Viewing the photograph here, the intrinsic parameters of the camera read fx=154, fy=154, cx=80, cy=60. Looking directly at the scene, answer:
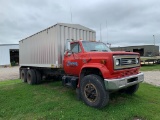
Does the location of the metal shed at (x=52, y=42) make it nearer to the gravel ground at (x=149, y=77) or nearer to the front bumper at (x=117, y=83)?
the front bumper at (x=117, y=83)

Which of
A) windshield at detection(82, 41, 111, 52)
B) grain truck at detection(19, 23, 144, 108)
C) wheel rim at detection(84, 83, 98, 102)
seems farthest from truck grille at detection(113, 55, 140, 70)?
windshield at detection(82, 41, 111, 52)

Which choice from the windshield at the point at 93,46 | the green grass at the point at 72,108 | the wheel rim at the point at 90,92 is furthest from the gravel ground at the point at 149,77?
the wheel rim at the point at 90,92

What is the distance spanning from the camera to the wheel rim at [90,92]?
4.91 meters

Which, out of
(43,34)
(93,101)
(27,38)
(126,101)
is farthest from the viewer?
(27,38)

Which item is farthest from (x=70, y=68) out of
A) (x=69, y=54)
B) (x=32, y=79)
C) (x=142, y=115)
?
(x=32, y=79)

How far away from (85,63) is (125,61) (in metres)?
1.34

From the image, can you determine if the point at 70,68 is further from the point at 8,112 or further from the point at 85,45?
the point at 8,112

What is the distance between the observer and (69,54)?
241 inches

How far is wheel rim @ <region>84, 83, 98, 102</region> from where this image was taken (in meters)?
4.91

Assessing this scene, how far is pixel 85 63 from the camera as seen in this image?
536 cm

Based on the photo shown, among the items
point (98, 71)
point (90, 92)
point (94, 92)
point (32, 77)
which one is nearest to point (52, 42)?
point (98, 71)

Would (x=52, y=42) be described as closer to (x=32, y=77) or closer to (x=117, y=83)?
(x=32, y=77)

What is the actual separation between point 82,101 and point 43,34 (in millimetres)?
→ 4226

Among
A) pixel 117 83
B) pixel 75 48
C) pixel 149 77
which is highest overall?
pixel 75 48
